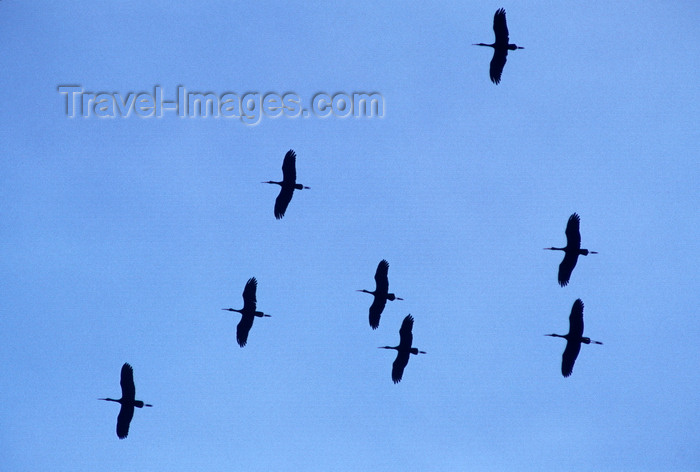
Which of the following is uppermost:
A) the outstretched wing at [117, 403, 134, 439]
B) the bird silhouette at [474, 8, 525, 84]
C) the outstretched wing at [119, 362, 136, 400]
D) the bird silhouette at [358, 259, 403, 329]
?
the bird silhouette at [474, 8, 525, 84]

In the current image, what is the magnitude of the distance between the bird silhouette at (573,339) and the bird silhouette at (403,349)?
16.8 feet

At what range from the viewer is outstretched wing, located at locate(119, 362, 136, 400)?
117ft

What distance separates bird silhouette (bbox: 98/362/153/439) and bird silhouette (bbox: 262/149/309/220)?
24.9 ft

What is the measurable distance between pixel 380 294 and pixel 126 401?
32.0 ft

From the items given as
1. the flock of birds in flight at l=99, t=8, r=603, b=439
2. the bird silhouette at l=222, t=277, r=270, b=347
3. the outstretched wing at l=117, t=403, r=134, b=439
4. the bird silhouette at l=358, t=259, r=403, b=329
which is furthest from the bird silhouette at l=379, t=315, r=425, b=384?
the outstretched wing at l=117, t=403, r=134, b=439

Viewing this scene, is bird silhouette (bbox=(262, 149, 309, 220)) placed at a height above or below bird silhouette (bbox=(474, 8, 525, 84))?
below

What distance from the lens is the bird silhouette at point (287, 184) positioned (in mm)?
36000

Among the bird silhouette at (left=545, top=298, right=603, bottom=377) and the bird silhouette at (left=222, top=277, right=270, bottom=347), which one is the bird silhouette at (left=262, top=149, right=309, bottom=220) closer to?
the bird silhouette at (left=222, top=277, right=270, bottom=347)

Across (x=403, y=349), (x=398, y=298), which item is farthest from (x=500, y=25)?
(x=403, y=349)

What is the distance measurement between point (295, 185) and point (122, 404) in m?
9.94

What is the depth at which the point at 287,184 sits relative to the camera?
36.5 metres

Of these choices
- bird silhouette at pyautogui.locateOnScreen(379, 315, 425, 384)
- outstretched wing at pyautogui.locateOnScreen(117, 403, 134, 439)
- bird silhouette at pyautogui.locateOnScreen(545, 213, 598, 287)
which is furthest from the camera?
outstretched wing at pyautogui.locateOnScreen(117, 403, 134, 439)

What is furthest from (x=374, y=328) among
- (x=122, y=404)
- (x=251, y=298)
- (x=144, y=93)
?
(x=144, y=93)

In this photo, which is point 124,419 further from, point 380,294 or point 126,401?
point 380,294
